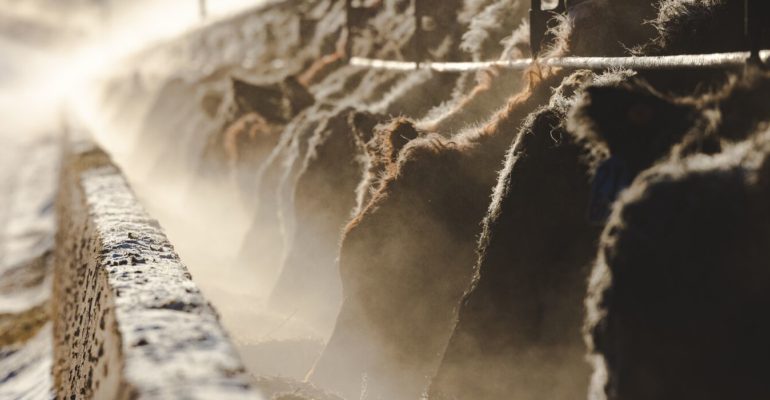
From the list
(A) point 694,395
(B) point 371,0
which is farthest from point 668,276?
(B) point 371,0

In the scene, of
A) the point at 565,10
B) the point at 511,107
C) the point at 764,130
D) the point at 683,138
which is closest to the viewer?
the point at 764,130

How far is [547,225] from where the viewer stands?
2.87 meters

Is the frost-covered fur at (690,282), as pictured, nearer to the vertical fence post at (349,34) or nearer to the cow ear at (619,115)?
the cow ear at (619,115)

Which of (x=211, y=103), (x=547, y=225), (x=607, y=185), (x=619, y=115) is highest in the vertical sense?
(x=619, y=115)

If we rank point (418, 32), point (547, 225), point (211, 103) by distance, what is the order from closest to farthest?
point (547, 225) → point (418, 32) → point (211, 103)

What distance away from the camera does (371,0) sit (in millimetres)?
12391

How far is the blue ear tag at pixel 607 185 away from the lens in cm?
214

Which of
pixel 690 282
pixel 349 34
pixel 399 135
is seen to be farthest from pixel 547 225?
pixel 349 34

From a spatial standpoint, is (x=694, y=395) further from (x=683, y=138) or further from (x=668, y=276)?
(x=683, y=138)

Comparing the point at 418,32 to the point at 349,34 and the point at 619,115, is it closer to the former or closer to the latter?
the point at 349,34

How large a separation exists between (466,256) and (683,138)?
5.69ft

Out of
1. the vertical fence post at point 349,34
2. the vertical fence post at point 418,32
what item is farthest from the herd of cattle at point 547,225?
the vertical fence post at point 349,34

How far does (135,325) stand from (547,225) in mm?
1406

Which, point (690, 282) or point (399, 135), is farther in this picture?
point (399, 135)
